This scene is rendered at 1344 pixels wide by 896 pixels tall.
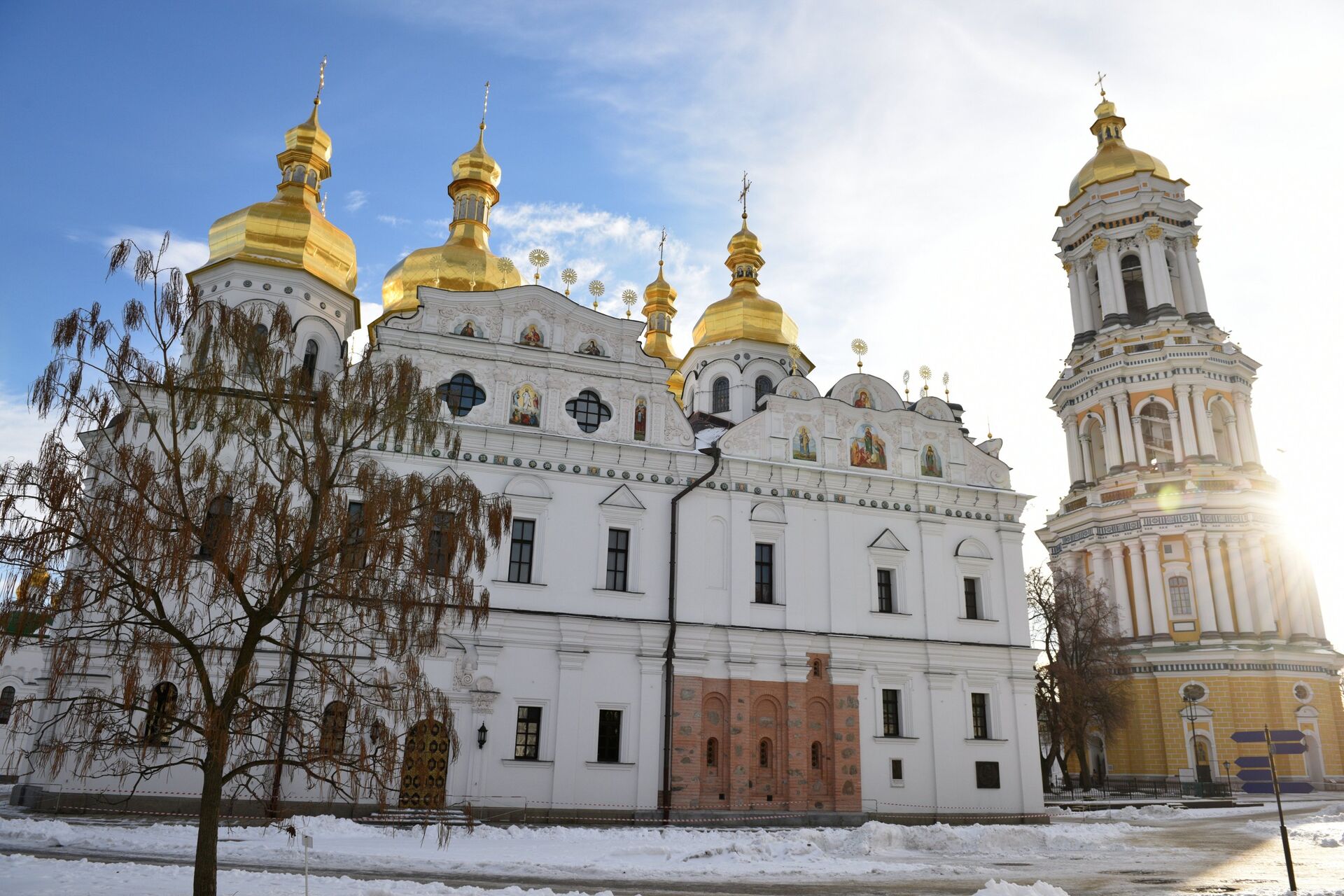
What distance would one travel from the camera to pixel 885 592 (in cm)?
2530

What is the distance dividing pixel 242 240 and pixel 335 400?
16.1 metres

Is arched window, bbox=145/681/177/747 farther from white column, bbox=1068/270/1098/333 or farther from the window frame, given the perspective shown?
white column, bbox=1068/270/1098/333

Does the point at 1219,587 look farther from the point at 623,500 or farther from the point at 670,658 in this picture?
the point at 623,500

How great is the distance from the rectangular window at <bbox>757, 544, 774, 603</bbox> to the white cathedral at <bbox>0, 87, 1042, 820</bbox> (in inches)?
1.8

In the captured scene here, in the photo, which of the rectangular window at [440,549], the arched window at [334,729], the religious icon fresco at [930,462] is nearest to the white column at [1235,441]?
the religious icon fresco at [930,462]

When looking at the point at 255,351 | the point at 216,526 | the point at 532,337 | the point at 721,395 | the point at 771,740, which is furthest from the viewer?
the point at 721,395

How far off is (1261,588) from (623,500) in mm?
31008

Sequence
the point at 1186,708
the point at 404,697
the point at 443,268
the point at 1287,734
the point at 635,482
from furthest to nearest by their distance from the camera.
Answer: the point at 1186,708, the point at 443,268, the point at 635,482, the point at 1287,734, the point at 404,697

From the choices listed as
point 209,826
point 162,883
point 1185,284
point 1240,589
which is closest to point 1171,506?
point 1240,589

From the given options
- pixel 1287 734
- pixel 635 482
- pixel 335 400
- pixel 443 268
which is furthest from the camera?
pixel 443 268

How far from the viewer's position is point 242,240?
24.7 metres

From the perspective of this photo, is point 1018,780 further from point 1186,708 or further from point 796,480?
point 1186,708

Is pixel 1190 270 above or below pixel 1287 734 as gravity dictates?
above

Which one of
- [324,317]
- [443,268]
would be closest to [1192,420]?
[443,268]
